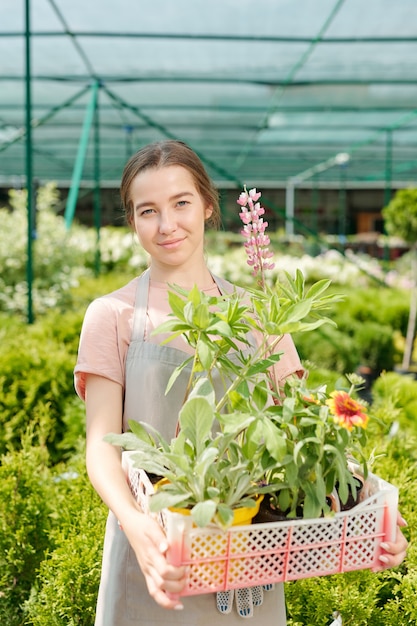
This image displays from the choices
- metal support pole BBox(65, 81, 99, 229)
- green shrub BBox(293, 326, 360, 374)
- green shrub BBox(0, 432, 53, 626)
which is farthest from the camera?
metal support pole BBox(65, 81, 99, 229)

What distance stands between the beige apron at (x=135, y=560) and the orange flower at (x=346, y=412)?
12.1 inches

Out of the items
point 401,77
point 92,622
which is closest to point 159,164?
point 92,622

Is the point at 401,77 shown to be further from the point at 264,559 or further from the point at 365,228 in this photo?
the point at 365,228

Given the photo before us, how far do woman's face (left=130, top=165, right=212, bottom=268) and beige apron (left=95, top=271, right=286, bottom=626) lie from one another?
120 millimetres

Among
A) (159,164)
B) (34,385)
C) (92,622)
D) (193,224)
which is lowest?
(92,622)

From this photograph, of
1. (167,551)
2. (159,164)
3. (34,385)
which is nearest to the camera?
(167,551)

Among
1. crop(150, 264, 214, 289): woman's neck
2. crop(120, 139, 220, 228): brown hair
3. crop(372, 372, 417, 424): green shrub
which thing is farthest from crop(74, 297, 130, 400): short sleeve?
crop(372, 372, 417, 424): green shrub

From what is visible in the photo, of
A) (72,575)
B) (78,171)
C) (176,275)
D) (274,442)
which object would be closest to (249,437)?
(274,442)

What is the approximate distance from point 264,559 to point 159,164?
692 millimetres

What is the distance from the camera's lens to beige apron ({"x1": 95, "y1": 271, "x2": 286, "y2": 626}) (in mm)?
1141

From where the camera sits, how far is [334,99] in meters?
8.72

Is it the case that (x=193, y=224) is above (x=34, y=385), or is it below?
above

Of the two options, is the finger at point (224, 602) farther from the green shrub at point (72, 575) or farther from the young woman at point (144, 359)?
the green shrub at point (72, 575)

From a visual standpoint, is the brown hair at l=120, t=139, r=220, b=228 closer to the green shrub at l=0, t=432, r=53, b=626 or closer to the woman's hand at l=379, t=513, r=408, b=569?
the woman's hand at l=379, t=513, r=408, b=569
